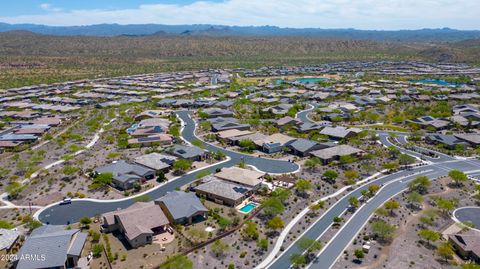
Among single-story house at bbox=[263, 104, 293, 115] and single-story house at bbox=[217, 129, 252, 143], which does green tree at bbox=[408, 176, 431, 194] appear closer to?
single-story house at bbox=[217, 129, 252, 143]

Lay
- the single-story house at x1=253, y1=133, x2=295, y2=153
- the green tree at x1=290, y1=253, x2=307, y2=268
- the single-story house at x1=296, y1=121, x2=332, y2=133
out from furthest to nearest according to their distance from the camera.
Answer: the single-story house at x1=296, y1=121, x2=332, y2=133
the single-story house at x1=253, y1=133, x2=295, y2=153
the green tree at x1=290, y1=253, x2=307, y2=268

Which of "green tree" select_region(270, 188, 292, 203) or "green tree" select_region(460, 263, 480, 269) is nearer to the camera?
"green tree" select_region(460, 263, 480, 269)

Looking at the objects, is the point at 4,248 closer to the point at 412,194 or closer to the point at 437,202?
the point at 412,194

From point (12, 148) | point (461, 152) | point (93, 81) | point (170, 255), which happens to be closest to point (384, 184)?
point (461, 152)

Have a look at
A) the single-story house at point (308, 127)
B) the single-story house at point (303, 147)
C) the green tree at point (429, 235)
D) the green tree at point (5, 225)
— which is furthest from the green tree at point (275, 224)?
the single-story house at point (308, 127)

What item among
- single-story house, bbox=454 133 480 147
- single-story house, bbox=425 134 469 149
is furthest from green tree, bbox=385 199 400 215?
single-story house, bbox=454 133 480 147

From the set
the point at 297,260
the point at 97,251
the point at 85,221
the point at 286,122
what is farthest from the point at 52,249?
the point at 286,122
